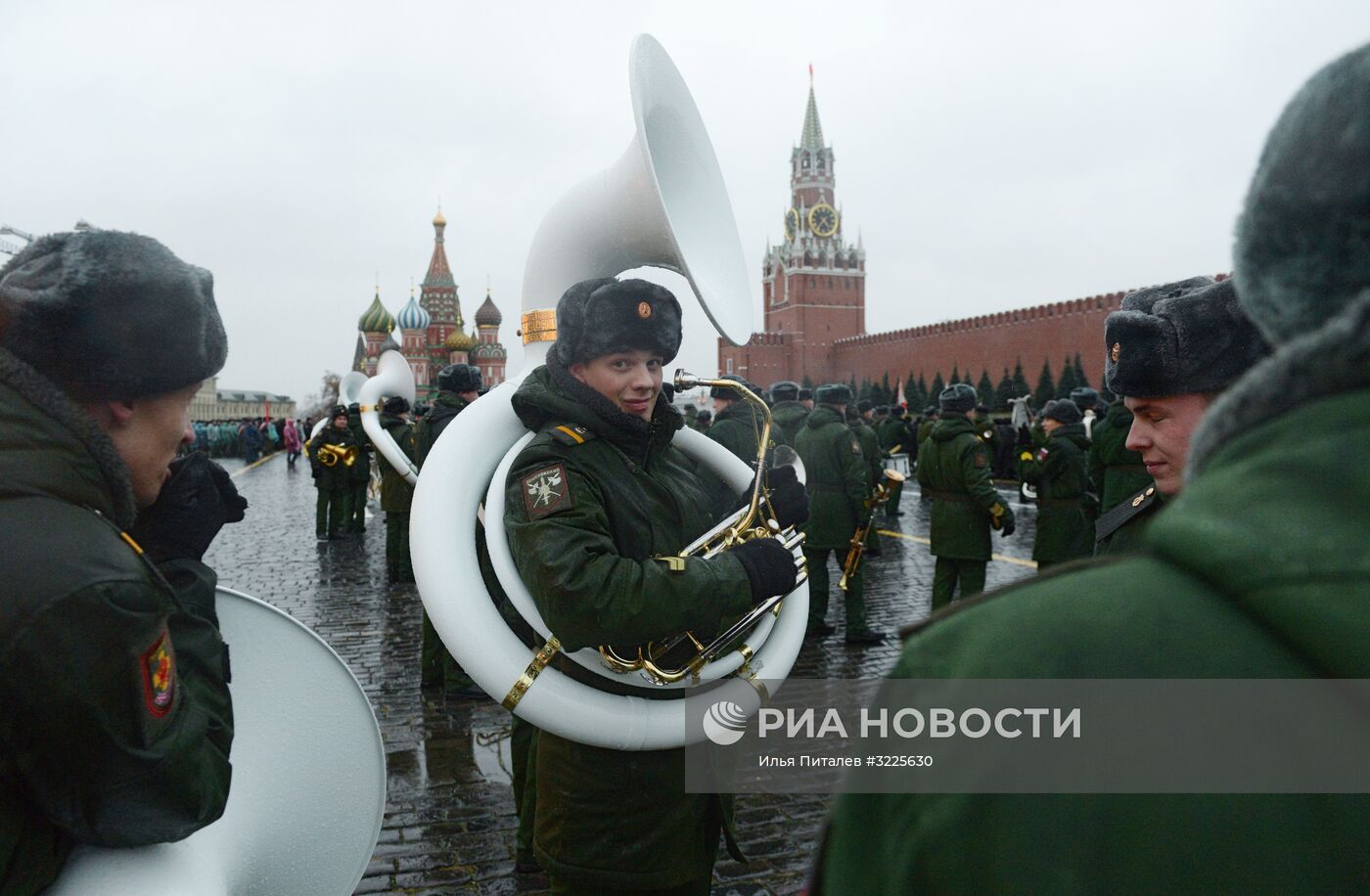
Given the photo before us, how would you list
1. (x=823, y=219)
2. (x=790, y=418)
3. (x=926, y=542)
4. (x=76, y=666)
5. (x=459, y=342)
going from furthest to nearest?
(x=823, y=219) < (x=459, y=342) < (x=926, y=542) < (x=790, y=418) < (x=76, y=666)

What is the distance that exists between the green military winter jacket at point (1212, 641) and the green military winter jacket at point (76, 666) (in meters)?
1.02

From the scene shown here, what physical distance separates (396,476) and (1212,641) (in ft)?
27.0

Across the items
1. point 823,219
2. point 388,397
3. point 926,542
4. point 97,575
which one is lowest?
point 926,542

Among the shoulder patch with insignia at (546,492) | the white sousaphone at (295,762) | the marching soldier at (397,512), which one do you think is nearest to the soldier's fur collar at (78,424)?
the white sousaphone at (295,762)

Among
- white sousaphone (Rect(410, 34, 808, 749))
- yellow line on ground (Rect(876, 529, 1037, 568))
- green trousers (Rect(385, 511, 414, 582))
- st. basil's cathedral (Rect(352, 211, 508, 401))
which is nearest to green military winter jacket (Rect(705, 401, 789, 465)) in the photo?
green trousers (Rect(385, 511, 414, 582))

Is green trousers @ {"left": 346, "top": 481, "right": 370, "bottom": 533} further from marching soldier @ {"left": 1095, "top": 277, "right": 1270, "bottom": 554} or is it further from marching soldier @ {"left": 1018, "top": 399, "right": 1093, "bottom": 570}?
marching soldier @ {"left": 1095, "top": 277, "right": 1270, "bottom": 554}

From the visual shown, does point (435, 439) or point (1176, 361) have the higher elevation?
point (1176, 361)

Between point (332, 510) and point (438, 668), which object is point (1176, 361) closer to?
point (438, 668)

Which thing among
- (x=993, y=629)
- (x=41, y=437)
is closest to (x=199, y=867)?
(x=41, y=437)

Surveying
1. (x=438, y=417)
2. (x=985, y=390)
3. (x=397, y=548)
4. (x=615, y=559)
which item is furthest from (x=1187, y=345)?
(x=985, y=390)

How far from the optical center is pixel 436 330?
66.9 meters

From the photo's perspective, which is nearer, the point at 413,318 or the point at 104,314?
the point at 104,314

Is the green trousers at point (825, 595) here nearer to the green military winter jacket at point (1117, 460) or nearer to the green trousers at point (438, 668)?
the green military winter jacket at point (1117, 460)

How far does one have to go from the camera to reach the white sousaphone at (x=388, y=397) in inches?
316
